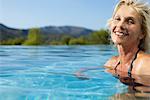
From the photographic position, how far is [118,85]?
3217 millimetres

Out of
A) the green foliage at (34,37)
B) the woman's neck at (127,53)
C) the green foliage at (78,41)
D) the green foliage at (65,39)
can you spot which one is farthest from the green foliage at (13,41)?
the woman's neck at (127,53)

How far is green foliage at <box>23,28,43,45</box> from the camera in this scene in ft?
51.0

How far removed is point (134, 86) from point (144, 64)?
0.24 meters

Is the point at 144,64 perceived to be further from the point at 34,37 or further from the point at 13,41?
the point at 34,37

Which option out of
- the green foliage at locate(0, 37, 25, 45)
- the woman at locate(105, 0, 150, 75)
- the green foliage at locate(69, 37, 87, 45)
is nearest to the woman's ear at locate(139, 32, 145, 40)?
the woman at locate(105, 0, 150, 75)

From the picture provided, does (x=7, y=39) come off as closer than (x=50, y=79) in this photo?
No

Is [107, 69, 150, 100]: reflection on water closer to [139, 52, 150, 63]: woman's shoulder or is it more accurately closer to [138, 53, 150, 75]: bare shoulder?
[138, 53, 150, 75]: bare shoulder

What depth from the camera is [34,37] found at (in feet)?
53.5

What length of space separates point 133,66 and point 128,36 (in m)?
0.33

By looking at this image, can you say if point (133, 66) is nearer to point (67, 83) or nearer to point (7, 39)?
point (67, 83)

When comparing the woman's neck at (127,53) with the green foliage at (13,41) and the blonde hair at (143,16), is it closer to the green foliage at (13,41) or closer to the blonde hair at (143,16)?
the blonde hair at (143,16)

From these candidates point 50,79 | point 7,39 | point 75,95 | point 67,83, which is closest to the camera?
point 75,95

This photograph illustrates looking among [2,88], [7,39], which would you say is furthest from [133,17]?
[7,39]

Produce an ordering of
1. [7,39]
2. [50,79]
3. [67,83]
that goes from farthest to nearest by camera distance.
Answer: [7,39] < [50,79] < [67,83]
